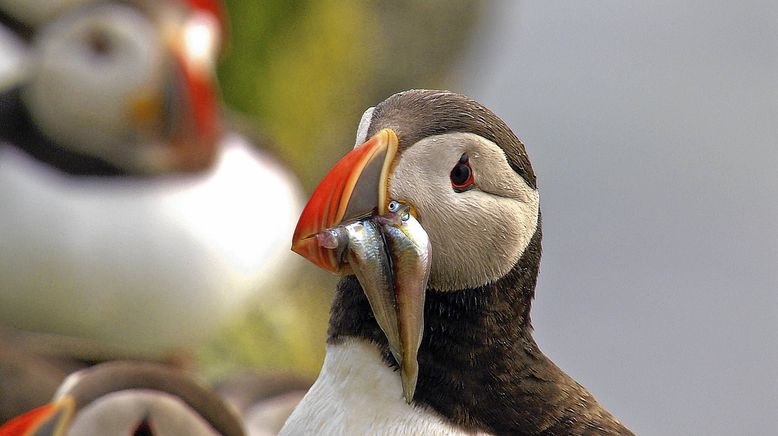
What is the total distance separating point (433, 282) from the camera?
70cm

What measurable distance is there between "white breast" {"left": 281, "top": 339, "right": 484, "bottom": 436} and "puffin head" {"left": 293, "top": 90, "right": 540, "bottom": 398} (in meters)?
0.05

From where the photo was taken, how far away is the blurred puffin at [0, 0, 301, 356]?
1.71 meters

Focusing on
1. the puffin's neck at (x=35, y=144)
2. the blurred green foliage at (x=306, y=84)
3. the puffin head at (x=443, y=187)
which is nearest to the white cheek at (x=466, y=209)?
the puffin head at (x=443, y=187)

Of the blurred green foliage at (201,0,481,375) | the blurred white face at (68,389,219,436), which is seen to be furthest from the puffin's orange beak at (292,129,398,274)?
the blurred green foliage at (201,0,481,375)

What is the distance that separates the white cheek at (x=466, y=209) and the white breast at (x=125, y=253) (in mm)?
1104

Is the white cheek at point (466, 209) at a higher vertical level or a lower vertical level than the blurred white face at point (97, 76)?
higher

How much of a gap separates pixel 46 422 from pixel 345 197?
44 centimetres

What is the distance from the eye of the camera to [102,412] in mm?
976

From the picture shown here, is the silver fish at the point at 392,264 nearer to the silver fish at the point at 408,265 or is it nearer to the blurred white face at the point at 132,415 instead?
the silver fish at the point at 408,265

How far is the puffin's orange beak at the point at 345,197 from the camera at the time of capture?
642 millimetres

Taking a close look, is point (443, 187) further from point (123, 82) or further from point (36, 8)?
point (36, 8)

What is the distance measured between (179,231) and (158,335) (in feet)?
0.49

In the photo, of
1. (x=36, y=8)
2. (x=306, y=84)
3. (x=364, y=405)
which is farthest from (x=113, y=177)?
(x=364, y=405)

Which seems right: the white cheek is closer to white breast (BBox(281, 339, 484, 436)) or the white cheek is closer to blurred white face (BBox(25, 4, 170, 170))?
white breast (BBox(281, 339, 484, 436))
